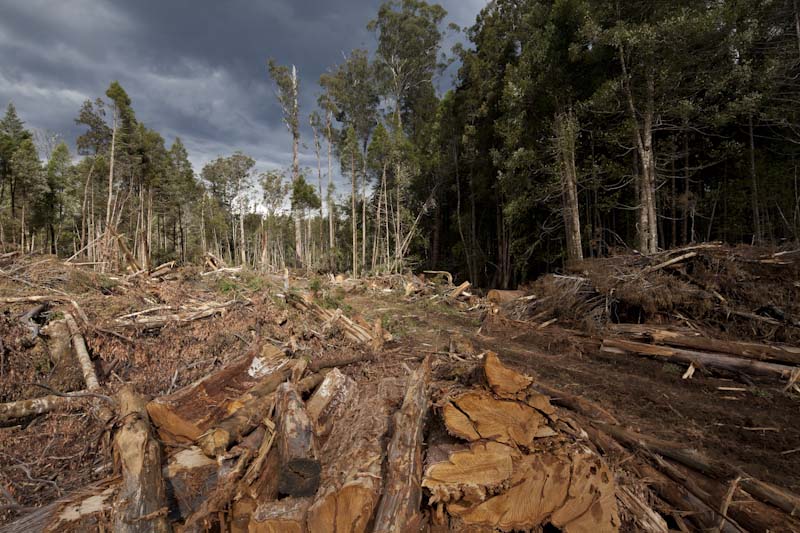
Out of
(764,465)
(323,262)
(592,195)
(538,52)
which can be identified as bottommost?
(764,465)

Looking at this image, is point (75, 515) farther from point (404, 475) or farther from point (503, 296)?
point (503, 296)

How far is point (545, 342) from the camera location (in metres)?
7.19

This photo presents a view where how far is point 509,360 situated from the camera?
240 inches

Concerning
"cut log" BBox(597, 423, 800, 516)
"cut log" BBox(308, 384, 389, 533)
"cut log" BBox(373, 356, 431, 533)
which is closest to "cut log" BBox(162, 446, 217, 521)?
"cut log" BBox(308, 384, 389, 533)

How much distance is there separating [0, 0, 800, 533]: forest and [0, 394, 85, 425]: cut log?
0.07 ft

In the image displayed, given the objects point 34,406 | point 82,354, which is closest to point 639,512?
point 34,406

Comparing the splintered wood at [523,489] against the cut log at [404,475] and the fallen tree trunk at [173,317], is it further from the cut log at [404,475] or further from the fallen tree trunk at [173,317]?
the fallen tree trunk at [173,317]

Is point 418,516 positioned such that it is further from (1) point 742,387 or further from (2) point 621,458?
(1) point 742,387

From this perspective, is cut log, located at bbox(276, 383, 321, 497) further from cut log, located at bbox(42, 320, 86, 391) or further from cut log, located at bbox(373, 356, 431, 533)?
cut log, located at bbox(42, 320, 86, 391)

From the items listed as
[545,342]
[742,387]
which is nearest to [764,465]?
[742,387]

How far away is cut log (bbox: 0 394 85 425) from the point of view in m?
3.50

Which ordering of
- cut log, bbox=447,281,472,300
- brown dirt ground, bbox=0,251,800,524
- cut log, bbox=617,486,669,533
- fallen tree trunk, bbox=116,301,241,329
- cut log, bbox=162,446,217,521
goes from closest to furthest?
cut log, bbox=617,486,669,533, cut log, bbox=162,446,217,521, brown dirt ground, bbox=0,251,800,524, fallen tree trunk, bbox=116,301,241,329, cut log, bbox=447,281,472,300

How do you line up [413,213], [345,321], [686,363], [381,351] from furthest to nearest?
[413,213]
[345,321]
[381,351]
[686,363]

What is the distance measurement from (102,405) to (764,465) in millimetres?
7008
